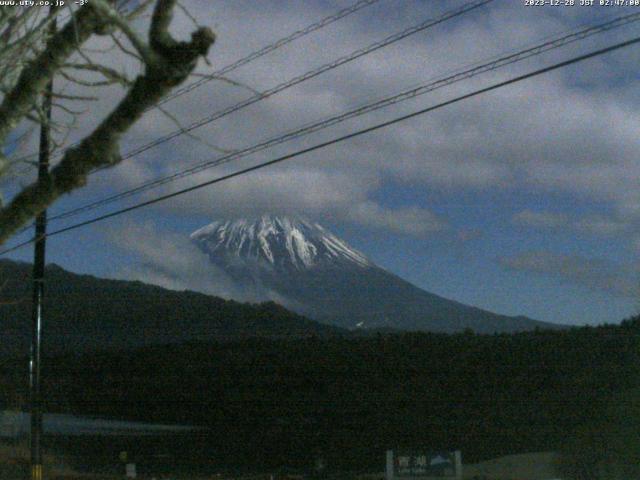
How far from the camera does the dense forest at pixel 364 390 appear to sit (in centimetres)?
2509

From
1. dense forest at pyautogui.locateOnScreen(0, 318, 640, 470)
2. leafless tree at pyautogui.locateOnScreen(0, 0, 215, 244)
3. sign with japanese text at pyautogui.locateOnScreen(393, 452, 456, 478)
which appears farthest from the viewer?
dense forest at pyautogui.locateOnScreen(0, 318, 640, 470)

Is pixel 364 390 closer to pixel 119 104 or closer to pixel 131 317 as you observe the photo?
pixel 131 317

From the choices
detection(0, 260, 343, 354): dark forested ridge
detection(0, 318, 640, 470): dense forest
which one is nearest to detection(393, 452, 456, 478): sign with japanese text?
detection(0, 318, 640, 470): dense forest

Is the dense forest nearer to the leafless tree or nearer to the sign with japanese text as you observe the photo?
the sign with japanese text

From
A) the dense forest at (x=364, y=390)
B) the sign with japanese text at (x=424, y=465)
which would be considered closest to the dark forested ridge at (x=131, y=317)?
the dense forest at (x=364, y=390)

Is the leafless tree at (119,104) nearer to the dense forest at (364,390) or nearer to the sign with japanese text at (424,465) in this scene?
the sign with japanese text at (424,465)

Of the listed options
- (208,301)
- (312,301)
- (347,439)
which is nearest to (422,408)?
(347,439)

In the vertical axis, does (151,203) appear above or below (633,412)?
above

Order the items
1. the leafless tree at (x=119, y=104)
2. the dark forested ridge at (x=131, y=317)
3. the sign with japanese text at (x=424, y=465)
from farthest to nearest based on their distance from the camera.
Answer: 1. the dark forested ridge at (x=131, y=317)
2. the sign with japanese text at (x=424, y=465)
3. the leafless tree at (x=119, y=104)

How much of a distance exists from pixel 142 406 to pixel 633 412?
1666cm

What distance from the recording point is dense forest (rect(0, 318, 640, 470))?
25.1 metres

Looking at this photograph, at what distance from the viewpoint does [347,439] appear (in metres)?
27.6

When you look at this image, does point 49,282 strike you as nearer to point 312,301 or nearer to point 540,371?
point 540,371

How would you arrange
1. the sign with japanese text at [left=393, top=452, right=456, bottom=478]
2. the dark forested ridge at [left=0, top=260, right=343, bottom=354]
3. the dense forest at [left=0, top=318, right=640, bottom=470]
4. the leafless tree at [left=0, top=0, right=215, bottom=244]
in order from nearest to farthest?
the leafless tree at [left=0, top=0, right=215, bottom=244], the sign with japanese text at [left=393, top=452, right=456, bottom=478], the dense forest at [left=0, top=318, right=640, bottom=470], the dark forested ridge at [left=0, top=260, right=343, bottom=354]
